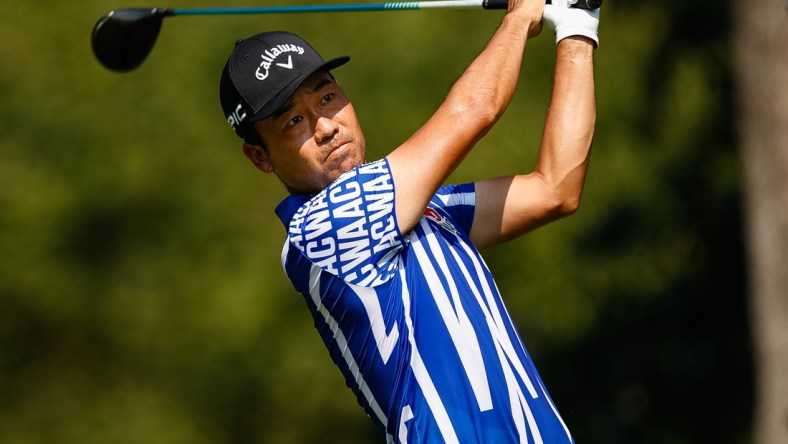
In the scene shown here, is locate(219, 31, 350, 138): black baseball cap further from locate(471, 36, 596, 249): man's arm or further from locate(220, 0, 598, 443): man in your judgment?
locate(471, 36, 596, 249): man's arm

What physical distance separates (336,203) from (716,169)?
20.0ft

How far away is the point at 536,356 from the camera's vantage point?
26.2 feet

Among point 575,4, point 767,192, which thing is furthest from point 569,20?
point 767,192

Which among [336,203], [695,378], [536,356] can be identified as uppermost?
[336,203]

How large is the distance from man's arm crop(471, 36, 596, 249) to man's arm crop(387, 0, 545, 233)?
0.20 m

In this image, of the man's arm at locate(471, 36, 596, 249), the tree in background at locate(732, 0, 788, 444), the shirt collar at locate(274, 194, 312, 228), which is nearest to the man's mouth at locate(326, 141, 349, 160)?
the shirt collar at locate(274, 194, 312, 228)

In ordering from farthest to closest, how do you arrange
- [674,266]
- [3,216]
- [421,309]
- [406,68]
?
[674,266] < [406,68] < [3,216] < [421,309]

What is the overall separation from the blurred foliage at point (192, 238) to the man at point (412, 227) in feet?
13.4

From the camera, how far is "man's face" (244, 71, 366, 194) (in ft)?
11.2

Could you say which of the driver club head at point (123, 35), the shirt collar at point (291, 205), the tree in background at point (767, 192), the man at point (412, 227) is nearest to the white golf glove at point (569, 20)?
the man at point (412, 227)

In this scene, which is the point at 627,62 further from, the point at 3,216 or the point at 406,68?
the point at 3,216

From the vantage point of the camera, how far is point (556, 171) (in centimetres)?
357

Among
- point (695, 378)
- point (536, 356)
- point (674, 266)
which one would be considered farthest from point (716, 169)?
point (536, 356)

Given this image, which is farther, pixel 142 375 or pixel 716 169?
pixel 716 169
